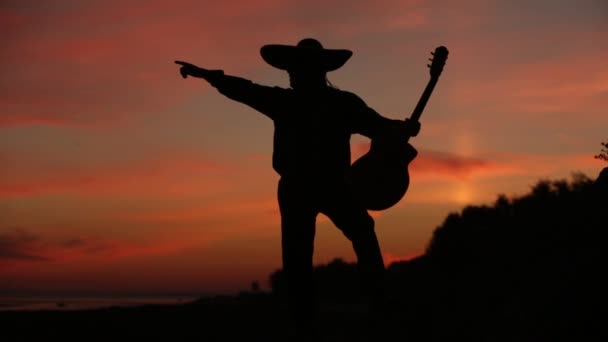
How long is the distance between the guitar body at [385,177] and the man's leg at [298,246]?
62 centimetres

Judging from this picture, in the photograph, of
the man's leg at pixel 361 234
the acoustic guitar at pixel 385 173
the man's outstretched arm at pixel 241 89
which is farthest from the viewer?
the acoustic guitar at pixel 385 173

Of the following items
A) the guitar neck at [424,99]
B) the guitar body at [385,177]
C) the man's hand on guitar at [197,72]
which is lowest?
the guitar body at [385,177]

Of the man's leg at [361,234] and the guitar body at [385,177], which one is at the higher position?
the guitar body at [385,177]

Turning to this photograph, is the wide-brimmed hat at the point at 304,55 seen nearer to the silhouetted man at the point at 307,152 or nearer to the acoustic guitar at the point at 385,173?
the silhouetted man at the point at 307,152

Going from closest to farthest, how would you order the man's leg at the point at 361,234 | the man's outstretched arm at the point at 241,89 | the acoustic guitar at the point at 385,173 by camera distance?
the man's leg at the point at 361,234 < the man's outstretched arm at the point at 241,89 < the acoustic guitar at the point at 385,173

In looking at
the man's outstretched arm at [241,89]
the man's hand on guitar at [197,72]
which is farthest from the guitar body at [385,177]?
the man's hand on guitar at [197,72]

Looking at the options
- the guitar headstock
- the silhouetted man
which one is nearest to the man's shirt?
the silhouetted man

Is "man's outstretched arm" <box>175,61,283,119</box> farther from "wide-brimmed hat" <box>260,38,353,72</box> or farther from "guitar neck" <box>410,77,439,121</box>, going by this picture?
"guitar neck" <box>410,77,439,121</box>

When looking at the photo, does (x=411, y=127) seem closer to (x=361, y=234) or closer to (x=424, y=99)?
(x=424, y=99)

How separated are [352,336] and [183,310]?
13.2 feet

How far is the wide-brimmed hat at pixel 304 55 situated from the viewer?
809cm

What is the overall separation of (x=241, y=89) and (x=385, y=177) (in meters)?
1.77

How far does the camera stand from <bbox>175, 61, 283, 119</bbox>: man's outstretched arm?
26.1ft

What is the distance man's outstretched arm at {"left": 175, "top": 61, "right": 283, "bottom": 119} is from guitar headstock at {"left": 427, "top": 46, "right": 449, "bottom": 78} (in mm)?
1749
